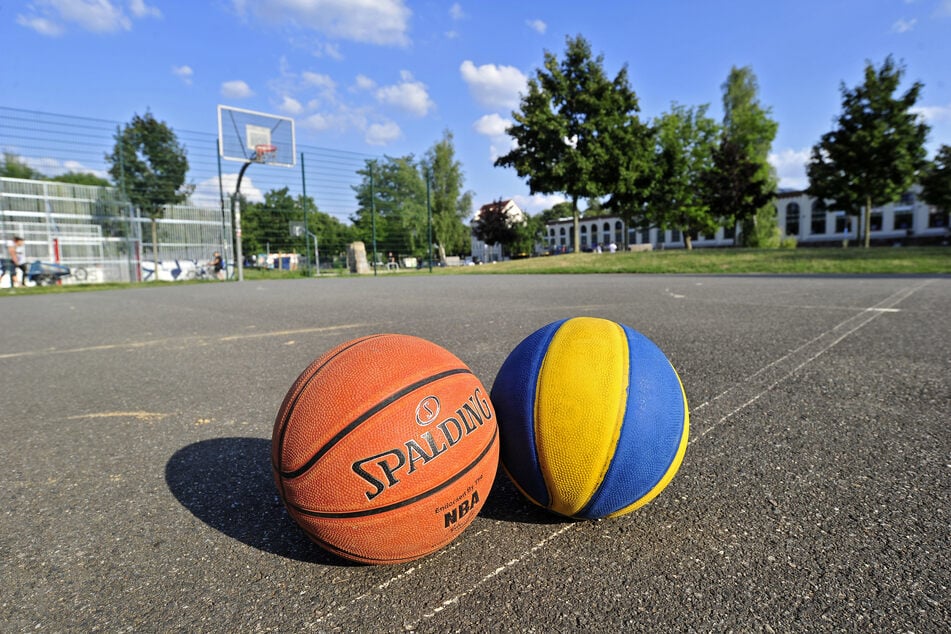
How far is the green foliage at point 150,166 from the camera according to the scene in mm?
22531

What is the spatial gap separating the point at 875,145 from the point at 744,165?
14.6 metres

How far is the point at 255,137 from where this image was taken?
24234mm

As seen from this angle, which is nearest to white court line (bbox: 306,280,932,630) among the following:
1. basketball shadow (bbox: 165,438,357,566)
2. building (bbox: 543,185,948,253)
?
basketball shadow (bbox: 165,438,357,566)

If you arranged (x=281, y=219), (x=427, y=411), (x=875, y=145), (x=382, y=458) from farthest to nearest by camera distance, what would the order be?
(x=281, y=219) < (x=875, y=145) < (x=427, y=411) < (x=382, y=458)

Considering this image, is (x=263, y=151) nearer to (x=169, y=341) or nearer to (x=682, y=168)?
(x=169, y=341)

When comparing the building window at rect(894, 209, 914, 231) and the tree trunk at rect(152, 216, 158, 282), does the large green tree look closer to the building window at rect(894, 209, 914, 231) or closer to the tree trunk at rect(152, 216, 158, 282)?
the tree trunk at rect(152, 216, 158, 282)

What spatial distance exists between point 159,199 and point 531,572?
2777cm

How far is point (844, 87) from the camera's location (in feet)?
81.0

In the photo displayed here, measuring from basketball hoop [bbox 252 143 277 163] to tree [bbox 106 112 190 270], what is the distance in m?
3.36

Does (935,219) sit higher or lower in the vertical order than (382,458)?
higher

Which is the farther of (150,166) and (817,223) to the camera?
(817,223)

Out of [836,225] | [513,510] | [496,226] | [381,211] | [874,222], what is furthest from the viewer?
[496,226]

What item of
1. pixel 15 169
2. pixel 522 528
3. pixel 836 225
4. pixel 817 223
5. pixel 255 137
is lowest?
pixel 522 528

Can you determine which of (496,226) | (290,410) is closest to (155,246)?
(290,410)
